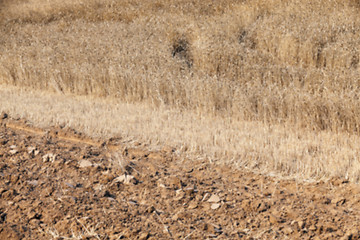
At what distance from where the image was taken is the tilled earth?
149 inches

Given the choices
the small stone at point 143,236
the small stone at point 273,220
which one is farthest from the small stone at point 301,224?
the small stone at point 143,236

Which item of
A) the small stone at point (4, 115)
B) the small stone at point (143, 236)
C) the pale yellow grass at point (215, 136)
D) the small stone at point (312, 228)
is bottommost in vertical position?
the small stone at point (4, 115)

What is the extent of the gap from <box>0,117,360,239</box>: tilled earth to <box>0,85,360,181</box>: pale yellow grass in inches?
9.8

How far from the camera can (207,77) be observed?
9.36m

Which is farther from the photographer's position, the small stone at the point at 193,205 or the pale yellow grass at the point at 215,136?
the pale yellow grass at the point at 215,136

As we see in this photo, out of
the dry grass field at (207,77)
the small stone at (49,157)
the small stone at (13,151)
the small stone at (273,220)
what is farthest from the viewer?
the dry grass field at (207,77)

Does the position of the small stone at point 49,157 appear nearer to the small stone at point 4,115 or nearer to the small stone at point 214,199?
the small stone at point 214,199

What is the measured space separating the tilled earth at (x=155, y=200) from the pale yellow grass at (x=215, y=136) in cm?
25

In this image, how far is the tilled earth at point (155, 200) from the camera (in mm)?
3797

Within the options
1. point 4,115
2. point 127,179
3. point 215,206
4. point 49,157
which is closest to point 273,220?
point 215,206

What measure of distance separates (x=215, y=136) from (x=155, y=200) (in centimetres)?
197

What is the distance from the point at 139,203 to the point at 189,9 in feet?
33.7

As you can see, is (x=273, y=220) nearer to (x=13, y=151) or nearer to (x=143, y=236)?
(x=143, y=236)

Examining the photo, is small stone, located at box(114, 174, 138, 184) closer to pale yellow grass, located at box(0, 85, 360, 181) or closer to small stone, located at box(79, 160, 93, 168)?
small stone, located at box(79, 160, 93, 168)
